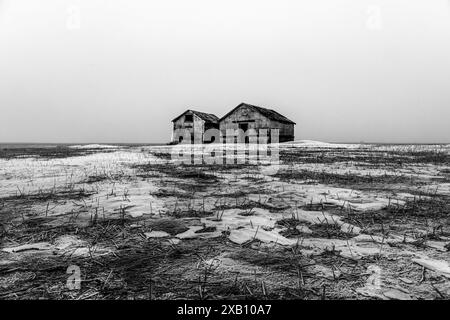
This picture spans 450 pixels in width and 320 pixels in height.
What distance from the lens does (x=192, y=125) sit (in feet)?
128

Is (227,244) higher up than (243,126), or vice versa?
(243,126)

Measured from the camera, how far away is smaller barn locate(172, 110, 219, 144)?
1521 inches

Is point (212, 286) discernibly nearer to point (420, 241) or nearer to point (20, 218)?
point (420, 241)

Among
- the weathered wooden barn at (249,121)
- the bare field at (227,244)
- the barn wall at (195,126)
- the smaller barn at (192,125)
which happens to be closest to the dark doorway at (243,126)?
the weathered wooden barn at (249,121)

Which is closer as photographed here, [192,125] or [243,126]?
[243,126]

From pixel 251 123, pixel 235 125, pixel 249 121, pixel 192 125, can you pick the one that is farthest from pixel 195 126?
pixel 251 123

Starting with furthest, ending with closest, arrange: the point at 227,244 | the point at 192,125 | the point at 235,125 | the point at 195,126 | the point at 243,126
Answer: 1. the point at 192,125
2. the point at 195,126
3. the point at 235,125
4. the point at 243,126
5. the point at 227,244

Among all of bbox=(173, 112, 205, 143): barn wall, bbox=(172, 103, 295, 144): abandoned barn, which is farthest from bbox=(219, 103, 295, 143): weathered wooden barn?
bbox=(173, 112, 205, 143): barn wall

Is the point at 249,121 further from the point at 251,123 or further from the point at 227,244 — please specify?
the point at 227,244

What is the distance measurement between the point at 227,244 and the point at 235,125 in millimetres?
33603

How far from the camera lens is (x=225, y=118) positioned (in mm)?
36812

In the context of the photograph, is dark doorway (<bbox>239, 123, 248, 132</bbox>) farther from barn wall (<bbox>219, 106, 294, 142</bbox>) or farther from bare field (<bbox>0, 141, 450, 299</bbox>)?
bare field (<bbox>0, 141, 450, 299</bbox>)

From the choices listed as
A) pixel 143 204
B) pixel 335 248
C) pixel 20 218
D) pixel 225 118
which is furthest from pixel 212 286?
pixel 225 118
